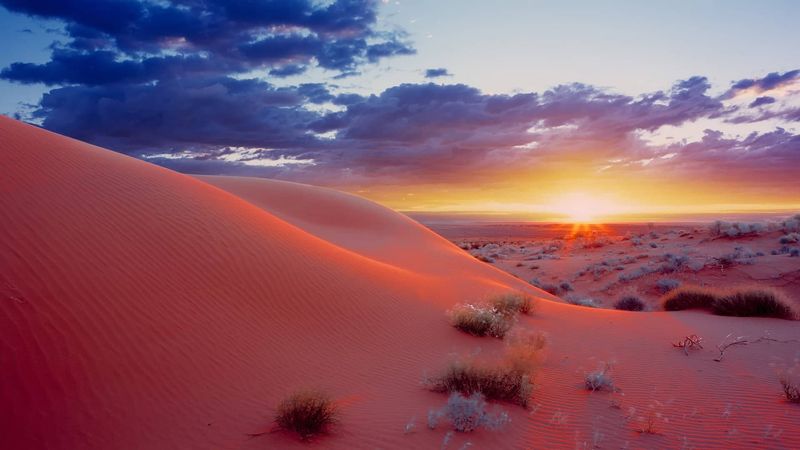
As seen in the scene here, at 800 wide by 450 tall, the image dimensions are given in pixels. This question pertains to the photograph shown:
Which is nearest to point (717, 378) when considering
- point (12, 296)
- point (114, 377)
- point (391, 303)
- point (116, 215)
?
point (391, 303)

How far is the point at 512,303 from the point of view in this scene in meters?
10.8

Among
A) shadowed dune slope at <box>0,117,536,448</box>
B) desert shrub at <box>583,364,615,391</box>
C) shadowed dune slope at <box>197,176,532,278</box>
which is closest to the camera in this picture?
shadowed dune slope at <box>0,117,536,448</box>

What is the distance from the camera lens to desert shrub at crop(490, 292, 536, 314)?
10430 mm

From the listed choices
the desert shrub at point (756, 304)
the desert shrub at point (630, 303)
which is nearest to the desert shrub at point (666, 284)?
the desert shrub at point (630, 303)

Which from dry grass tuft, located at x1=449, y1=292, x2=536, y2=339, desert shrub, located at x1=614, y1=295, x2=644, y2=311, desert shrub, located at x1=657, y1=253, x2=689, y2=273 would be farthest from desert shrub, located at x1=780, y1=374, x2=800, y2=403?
desert shrub, located at x1=657, y1=253, x2=689, y2=273

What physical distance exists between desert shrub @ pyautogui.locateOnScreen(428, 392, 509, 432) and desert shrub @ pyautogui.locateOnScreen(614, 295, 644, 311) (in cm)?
1190

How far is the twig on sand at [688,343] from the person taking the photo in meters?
8.31

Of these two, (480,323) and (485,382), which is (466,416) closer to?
(485,382)

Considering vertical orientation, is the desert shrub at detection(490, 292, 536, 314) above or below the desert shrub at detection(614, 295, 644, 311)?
above

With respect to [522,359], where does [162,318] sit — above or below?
→ above

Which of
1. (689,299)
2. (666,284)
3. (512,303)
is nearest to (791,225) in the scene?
(666,284)

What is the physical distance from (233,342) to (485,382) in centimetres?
337

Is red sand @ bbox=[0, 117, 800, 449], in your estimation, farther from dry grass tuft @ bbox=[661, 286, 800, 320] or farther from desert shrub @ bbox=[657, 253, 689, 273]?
desert shrub @ bbox=[657, 253, 689, 273]

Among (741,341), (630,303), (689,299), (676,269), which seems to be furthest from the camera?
(676,269)
